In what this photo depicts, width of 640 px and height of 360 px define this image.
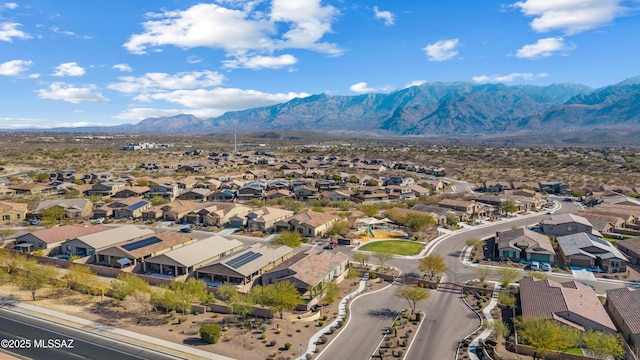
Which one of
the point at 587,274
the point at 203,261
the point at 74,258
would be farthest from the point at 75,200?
the point at 587,274

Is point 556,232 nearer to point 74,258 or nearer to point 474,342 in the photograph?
point 474,342

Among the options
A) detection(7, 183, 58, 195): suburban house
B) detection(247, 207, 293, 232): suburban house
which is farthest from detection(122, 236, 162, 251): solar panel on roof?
detection(7, 183, 58, 195): suburban house

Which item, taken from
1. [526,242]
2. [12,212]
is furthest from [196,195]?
[526,242]

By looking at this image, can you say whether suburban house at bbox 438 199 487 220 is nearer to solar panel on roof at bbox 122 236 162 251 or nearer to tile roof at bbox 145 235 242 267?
tile roof at bbox 145 235 242 267

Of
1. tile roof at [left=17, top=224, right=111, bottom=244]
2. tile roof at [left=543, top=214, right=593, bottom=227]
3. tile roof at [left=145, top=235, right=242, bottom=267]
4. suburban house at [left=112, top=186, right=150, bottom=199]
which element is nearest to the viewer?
tile roof at [left=145, top=235, right=242, bottom=267]

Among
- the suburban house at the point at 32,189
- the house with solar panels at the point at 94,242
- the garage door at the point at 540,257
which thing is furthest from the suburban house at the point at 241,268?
the suburban house at the point at 32,189

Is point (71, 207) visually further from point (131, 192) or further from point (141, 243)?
point (141, 243)

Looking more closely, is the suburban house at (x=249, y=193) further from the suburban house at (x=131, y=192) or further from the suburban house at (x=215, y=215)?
the suburban house at (x=131, y=192)
